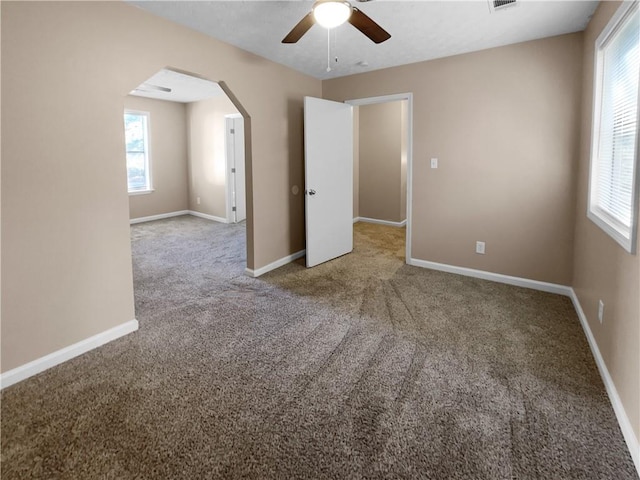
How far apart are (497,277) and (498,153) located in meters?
1.28

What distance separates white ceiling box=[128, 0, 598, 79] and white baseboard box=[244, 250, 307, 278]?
7.43 feet

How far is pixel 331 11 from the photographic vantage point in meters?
1.99

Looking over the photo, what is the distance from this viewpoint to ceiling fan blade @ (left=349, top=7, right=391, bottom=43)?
207 cm

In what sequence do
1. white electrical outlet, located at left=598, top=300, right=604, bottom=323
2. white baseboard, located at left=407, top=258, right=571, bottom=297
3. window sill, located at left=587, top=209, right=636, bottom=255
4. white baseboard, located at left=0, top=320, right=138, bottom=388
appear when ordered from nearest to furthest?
1. window sill, located at left=587, top=209, right=636, bottom=255
2. white baseboard, located at left=0, top=320, right=138, bottom=388
3. white electrical outlet, located at left=598, top=300, right=604, bottom=323
4. white baseboard, located at left=407, top=258, right=571, bottom=297

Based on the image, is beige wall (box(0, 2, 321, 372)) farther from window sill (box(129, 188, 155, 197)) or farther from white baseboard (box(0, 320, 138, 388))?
window sill (box(129, 188, 155, 197))

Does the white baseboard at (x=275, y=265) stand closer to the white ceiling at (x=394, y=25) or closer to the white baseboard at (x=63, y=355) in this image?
the white baseboard at (x=63, y=355)

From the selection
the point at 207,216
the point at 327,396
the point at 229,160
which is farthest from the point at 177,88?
the point at 327,396

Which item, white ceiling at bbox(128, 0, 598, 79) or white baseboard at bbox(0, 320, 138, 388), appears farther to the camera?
white ceiling at bbox(128, 0, 598, 79)

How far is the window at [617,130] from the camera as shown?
1845 millimetres

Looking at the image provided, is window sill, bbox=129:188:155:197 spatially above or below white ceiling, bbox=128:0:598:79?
below

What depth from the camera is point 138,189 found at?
710 cm

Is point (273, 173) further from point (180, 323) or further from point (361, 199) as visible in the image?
point (361, 199)

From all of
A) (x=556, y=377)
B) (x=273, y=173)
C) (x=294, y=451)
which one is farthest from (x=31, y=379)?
(x=556, y=377)

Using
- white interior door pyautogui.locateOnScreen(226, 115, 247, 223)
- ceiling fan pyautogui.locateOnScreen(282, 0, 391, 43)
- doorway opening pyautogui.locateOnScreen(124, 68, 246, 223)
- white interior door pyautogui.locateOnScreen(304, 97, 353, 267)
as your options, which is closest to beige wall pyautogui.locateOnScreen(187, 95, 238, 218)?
doorway opening pyautogui.locateOnScreen(124, 68, 246, 223)
